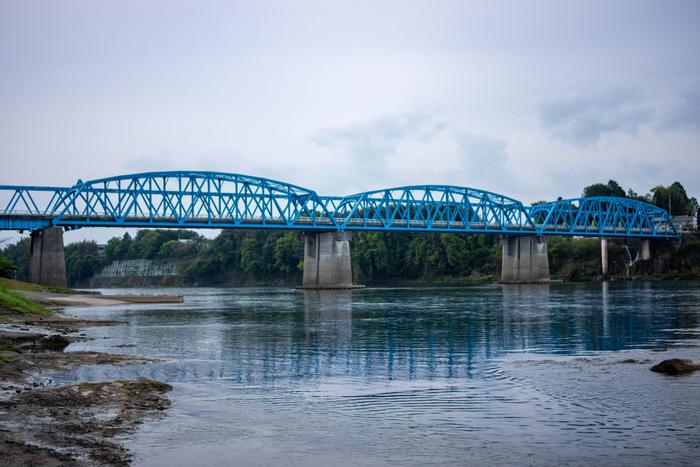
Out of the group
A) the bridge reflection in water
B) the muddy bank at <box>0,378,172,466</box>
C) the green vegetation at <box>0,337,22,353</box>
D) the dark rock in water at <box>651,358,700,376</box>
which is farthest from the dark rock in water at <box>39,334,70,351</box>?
the dark rock in water at <box>651,358,700,376</box>

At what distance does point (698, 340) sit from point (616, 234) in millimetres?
152161

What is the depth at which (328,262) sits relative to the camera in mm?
152750

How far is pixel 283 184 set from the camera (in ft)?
529

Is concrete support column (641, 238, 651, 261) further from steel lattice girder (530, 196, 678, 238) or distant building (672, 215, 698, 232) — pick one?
distant building (672, 215, 698, 232)

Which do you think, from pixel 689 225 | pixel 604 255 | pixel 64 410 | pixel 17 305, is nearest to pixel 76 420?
pixel 64 410

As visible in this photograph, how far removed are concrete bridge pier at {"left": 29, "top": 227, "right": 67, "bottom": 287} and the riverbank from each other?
286ft

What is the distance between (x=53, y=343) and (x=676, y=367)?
22625 millimetres

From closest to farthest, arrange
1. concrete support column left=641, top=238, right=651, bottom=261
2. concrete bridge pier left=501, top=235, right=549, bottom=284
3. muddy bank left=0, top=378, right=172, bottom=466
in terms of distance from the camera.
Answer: muddy bank left=0, top=378, right=172, bottom=466, concrete bridge pier left=501, top=235, right=549, bottom=284, concrete support column left=641, top=238, right=651, bottom=261

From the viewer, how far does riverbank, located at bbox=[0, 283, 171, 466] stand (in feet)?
48.8

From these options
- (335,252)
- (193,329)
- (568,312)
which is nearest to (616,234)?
(335,252)

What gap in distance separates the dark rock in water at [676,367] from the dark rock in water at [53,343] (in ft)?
71.8

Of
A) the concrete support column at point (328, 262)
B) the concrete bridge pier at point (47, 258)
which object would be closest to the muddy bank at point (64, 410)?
the concrete bridge pier at point (47, 258)

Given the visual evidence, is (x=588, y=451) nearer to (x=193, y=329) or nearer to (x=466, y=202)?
(x=193, y=329)

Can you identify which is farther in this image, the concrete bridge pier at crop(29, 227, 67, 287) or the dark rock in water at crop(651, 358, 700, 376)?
the concrete bridge pier at crop(29, 227, 67, 287)
